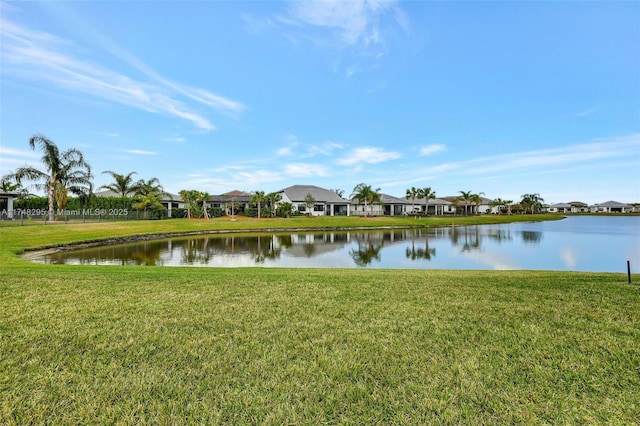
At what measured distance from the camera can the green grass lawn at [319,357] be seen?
271cm

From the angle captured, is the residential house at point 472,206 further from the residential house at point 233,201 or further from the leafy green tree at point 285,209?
the residential house at point 233,201

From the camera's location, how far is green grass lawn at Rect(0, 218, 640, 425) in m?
2.71

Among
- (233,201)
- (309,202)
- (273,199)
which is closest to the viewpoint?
(273,199)

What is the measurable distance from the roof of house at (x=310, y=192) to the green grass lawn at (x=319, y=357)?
5272cm

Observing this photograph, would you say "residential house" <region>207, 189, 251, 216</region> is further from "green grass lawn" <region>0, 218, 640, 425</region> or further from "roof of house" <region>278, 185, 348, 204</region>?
"green grass lawn" <region>0, 218, 640, 425</region>

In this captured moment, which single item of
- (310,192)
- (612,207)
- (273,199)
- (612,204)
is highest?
(310,192)

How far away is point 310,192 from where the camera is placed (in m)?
61.4

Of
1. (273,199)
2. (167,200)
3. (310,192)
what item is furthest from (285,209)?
(167,200)

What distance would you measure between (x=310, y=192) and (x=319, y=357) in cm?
5805

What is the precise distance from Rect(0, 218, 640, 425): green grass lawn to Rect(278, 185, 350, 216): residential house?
5091cm

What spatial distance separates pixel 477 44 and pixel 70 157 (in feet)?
129

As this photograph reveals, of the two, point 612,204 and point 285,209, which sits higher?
point 612,204

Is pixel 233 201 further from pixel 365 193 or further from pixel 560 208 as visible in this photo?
pixel 560 208

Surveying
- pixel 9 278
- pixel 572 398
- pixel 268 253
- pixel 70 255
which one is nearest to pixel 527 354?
pixel 572 398
